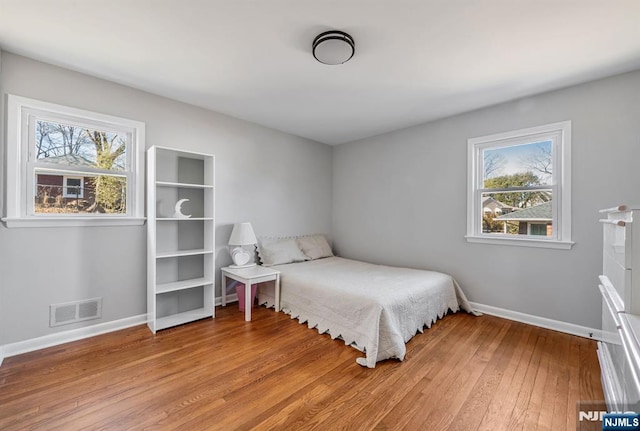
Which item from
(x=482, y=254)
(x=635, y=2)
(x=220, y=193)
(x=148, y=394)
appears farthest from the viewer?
(x=220, y=193)

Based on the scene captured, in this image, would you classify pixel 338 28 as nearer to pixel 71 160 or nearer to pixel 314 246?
pixel 71 160

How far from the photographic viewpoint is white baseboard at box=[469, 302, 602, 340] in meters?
2.54

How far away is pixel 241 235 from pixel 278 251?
665mm

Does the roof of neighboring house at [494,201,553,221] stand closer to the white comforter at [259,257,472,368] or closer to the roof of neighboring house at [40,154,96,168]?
the white comforter at [259,257,472,368]

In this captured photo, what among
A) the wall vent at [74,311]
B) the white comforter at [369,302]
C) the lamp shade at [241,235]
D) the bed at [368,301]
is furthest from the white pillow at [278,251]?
the wall vent at [74,311]

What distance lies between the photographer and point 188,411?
63.6 inches

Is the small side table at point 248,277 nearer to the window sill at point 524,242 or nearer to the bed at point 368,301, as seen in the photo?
the bed at point 368,301

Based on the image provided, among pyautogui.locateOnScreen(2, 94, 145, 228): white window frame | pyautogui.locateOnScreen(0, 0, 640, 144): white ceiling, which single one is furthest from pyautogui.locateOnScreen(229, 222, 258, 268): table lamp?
pyautogui.locateOnScreen(0, 0, 640, 144): white ceiling

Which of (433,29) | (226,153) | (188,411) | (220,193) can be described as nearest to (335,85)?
(433,29)

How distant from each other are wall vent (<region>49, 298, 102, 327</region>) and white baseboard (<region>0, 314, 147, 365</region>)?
0.31 feet

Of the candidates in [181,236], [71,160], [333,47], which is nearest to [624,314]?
[333,47]

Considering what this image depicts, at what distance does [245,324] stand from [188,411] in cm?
130

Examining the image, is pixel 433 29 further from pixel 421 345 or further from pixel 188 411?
pixel 188 411

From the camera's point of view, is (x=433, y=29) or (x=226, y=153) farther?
(x=226, y=153)
